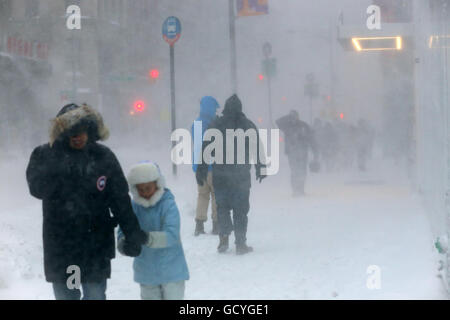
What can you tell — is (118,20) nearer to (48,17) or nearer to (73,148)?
(48,17)

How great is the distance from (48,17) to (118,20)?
3.82m

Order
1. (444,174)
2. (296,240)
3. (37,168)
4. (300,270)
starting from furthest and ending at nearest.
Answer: (296,240) < (300,270) < (444,174) < (37,168)

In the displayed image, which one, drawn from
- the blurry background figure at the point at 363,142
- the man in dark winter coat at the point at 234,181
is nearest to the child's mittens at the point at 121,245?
the man in dark winter coat at the point at 234,181

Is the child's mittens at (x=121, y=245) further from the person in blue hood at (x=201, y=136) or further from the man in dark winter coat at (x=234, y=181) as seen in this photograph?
the person in blue hood at (x=201, y=136)

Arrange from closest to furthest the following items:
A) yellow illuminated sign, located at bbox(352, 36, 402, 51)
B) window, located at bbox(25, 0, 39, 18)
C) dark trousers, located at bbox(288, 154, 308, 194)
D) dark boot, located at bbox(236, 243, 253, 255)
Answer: dark boot, located at bbox(236, 243, 253, 255), dark trousers, located at bbox(288, 154, 308, 194), yellow illuminated sign, located at bbox(352, 36, 402, 51), window, located at bbox(25, 0, 39, 18)

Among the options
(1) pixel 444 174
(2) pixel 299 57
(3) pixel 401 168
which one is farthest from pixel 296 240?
(2) pixel 299 57

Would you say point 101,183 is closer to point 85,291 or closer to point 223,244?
point 85,291

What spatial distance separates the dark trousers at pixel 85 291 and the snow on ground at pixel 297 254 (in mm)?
1658

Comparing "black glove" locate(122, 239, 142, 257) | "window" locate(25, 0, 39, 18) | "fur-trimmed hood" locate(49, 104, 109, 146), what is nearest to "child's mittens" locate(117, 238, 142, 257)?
"black glove" locate(122, 239, 142, 257)

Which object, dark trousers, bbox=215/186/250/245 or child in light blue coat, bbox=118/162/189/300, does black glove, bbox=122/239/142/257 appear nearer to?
child in light blue coat, bbox=118/162/189/300

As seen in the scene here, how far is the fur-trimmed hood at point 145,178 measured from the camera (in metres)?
3.92

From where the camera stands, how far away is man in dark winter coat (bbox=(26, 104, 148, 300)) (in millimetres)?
3791

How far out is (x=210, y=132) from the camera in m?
7.46

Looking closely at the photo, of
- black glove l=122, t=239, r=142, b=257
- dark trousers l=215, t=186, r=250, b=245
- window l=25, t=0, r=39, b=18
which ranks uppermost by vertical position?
window l=25, t=0, r=39, b=18
